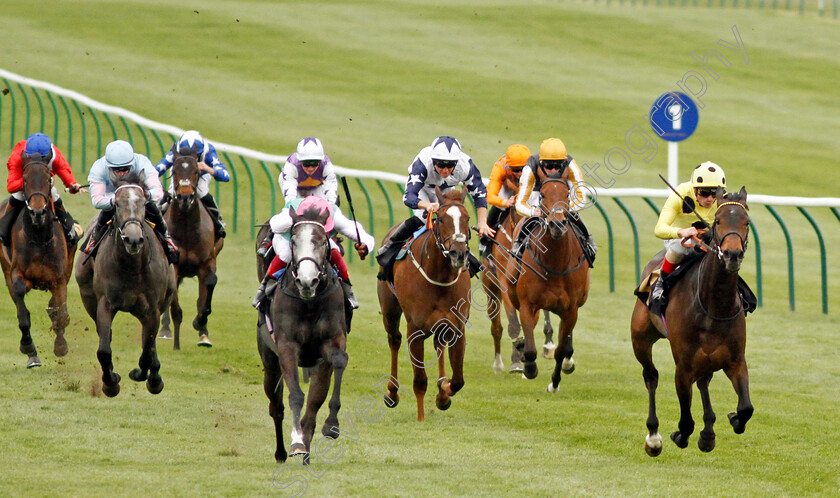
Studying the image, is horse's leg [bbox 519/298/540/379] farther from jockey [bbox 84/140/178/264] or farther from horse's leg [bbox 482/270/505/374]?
jockey [bbox 84/140/178/264]

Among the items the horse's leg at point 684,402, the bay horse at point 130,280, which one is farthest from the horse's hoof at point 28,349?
the horse's leg at point 684,402

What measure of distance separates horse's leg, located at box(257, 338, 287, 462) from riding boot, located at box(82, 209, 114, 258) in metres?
2.22

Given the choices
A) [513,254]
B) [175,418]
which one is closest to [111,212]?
[175,418]

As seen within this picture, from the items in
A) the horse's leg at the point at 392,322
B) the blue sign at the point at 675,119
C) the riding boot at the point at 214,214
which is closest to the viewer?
the horse's leg at the point at 392,322

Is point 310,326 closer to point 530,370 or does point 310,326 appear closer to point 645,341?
point 645,341

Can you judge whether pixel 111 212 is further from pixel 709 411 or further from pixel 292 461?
pixel 709 411

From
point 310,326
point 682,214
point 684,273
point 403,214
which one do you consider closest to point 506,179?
point 682,214

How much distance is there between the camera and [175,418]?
9.80m

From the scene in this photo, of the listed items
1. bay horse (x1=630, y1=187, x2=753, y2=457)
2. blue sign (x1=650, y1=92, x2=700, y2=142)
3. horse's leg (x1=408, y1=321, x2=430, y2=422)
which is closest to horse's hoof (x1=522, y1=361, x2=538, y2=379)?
horse's leg (x1=408, y1=321, x2=430, y2=422)

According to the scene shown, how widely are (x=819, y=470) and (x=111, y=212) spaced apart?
18.9 ft

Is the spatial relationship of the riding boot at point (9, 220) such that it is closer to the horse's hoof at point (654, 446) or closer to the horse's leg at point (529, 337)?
the horse's leg at point (529, 337)

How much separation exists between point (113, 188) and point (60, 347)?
1783mm

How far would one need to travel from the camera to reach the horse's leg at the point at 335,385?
823 cm

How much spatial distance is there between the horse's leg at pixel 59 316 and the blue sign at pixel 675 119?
773 centimetres
